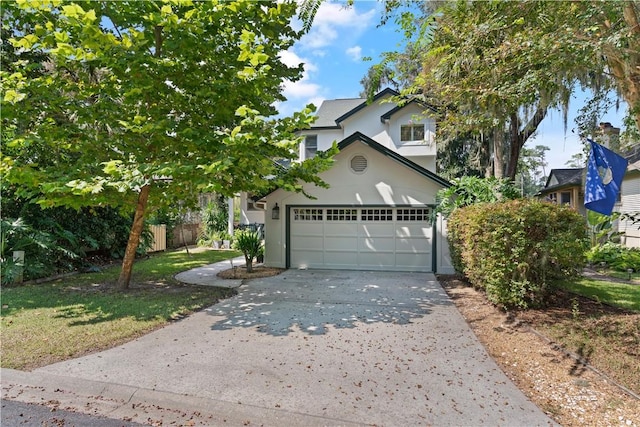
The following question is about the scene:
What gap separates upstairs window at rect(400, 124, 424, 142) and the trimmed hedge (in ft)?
30.9

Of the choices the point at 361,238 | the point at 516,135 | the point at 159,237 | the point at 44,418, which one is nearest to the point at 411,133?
the point at 516,135

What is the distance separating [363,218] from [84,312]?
7.96m

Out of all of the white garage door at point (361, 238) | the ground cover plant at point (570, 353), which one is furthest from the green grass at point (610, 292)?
the white garage door at point (361, 238)

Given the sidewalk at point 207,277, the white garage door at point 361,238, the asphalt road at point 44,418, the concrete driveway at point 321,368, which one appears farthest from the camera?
the white garage door at point 361,238

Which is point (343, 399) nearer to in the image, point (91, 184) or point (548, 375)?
point (548, 375)

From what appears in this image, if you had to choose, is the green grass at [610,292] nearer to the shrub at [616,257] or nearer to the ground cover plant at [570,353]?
the ground cover plant at [570,353]

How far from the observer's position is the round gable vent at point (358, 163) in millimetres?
11453

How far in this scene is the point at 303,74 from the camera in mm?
8250

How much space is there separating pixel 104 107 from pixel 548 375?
7.92m

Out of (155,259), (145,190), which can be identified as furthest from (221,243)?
(145,190)

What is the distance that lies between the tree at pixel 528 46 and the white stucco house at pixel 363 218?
4.44 meters

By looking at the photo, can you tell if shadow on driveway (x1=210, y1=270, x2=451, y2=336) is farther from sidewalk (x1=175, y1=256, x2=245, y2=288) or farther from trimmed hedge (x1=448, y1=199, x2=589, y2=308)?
trimmed hedge (x1=448, y1=199, x2=589, y2=308)

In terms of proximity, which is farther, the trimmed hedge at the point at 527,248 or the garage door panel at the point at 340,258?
the garage door panel at the point at 340,258

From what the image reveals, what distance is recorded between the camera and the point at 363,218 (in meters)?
11.5
